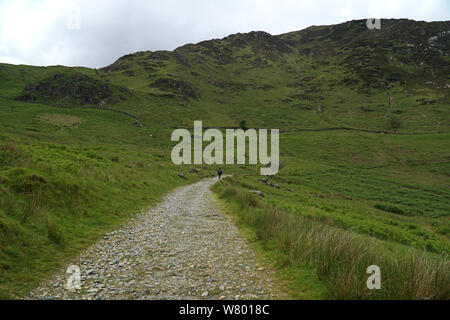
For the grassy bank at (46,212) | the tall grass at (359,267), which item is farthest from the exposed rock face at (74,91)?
the tall grass at (359,267)

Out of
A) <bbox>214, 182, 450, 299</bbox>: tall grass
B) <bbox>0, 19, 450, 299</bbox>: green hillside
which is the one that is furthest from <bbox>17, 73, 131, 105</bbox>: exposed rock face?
<bbox>214, 182, 450, 299</bbox>: tall grass

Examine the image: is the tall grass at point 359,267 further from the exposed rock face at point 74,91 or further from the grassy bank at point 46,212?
the exposed rock face at point 74,91

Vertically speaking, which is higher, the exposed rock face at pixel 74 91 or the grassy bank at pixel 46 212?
the exposed rock face at pixel 74 91

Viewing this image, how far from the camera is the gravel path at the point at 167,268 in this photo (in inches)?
231

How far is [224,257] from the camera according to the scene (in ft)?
27.8

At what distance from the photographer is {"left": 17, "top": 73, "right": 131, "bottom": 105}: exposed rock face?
132 meters

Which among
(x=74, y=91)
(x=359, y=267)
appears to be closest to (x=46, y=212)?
(x=359, y=267)

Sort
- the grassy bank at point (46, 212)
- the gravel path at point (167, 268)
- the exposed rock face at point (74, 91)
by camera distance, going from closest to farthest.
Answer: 1. the gravel path at point (167, 268)
2. the grassy bank at point (46, 212)
3. the exposed rock face at point (74, 91)

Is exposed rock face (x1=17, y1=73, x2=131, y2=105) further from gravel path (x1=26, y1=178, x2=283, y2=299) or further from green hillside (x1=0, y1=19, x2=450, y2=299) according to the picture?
gravel path (x1=26, y1=178, x2=283, y2=299)

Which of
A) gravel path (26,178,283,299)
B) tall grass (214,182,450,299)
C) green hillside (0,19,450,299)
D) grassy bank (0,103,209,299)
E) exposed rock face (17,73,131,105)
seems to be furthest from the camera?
exposed rock face (17,73,131,105)

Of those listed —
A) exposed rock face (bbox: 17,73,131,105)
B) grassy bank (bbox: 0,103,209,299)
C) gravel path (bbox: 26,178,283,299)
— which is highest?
exposed rock face (bbox: 17,73,131,105)

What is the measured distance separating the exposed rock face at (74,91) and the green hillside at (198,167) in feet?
3.22

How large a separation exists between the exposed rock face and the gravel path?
147 meters

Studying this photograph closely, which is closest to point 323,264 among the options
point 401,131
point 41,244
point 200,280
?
point 200,280
